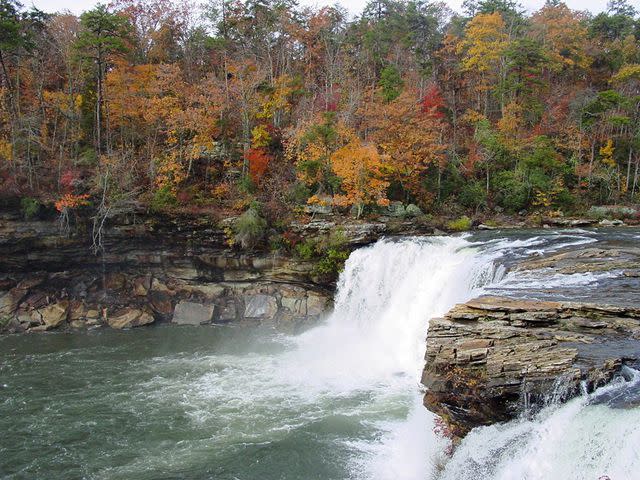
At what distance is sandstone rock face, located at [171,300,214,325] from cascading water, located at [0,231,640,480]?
40.6 inches

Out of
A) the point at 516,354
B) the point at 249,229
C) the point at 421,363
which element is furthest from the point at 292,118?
the point at 516,354

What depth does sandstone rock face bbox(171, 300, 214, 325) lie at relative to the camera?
2212 centimetres

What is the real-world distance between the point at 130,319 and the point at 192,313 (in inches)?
109

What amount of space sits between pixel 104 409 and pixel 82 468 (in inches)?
110

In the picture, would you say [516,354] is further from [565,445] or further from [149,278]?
[149,278]

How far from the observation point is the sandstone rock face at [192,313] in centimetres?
2212

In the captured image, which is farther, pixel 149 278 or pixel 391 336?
pixel 149 278

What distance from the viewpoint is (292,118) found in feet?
96.2

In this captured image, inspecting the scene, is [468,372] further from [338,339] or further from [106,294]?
[106,294]

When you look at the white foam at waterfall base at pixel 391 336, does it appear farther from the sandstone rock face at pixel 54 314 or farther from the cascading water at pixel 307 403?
the sandstone rock face at pixel 54 314

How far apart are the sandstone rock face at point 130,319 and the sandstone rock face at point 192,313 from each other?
117 centimetres

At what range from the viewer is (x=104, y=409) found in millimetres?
13359

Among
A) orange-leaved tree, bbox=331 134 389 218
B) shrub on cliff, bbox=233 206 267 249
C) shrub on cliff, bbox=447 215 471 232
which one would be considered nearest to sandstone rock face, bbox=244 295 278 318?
shrub on cliff, bbox=233 206 267 249

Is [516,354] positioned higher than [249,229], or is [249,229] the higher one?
[249,229]
